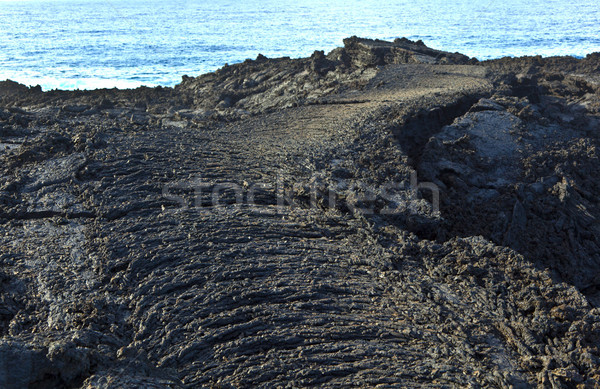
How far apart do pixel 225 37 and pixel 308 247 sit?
103 ft

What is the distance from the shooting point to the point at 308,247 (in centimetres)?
505

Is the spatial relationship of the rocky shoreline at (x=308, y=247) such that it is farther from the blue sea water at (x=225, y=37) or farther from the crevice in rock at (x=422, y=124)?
the blue sea water at (x=225, y=37)

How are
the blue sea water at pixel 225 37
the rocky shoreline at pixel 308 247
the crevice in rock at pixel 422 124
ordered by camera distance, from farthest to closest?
the blue sea water at pixel 225 37 → the crevice in rock at pixel 422 124 → the rocky shoreline at pixel 308 247

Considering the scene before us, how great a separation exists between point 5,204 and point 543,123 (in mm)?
8359

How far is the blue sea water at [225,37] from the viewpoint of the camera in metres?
23.6

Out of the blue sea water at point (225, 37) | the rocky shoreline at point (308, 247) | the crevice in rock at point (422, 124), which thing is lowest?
the rocky shoreline at point (308, 247)

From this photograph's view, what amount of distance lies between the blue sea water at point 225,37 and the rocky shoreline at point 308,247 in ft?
46.0

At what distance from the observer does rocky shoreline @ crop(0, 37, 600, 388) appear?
12.4 ft

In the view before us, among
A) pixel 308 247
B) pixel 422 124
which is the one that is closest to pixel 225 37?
pixel 422 124

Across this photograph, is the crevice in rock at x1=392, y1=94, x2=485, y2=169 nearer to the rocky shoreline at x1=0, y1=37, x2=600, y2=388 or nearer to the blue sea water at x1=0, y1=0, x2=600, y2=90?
the rocky shoreline at x1=0, y1=37, x2=600, y2=388

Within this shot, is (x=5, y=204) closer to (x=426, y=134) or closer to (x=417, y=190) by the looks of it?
(x=417, y=190)

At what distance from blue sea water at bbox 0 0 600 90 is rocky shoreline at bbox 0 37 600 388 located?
14032mm

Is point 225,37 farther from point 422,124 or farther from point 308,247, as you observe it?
point 308,247

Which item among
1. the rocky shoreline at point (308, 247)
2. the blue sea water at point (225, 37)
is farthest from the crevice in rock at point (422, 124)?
the blue sea water at point (225, 37)
